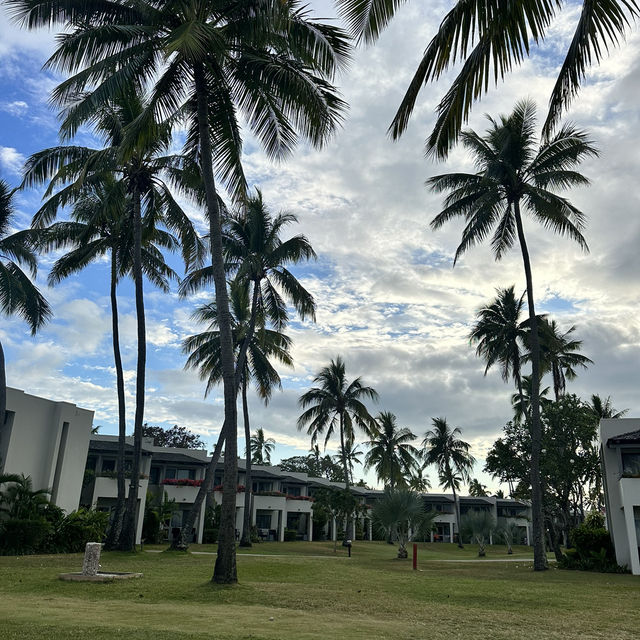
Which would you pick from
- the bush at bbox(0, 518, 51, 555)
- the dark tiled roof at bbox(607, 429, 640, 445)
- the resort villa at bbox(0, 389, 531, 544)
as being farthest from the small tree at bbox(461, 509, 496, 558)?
the bush at bbox(0, 518, 51, 555)

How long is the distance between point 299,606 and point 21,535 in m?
13.9

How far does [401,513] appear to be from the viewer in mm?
29766

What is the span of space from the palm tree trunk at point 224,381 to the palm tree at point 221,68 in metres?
0.02

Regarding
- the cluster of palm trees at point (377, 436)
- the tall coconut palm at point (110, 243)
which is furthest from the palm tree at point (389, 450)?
the tall coconut palm at point (110, 243)

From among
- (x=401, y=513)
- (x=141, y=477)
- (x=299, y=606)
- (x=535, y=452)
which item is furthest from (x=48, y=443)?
(x=535, y=452)

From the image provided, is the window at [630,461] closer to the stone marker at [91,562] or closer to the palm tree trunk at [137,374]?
the palm tree trunk at [137,374]

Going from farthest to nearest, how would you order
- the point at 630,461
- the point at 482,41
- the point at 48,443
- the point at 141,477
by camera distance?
the point at 141,477, the point at 48,443, the point at 630,461, the point at 482,41

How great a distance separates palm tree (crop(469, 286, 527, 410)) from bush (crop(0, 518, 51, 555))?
72.7ft

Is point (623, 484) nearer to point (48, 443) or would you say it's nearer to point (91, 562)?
point (91, 562)

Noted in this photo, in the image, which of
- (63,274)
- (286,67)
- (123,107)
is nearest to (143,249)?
(63,274)

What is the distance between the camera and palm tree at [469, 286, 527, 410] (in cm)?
3198

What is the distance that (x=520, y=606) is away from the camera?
12.1 m

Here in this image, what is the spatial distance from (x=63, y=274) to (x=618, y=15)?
78.3ft

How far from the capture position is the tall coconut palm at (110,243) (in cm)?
2261
